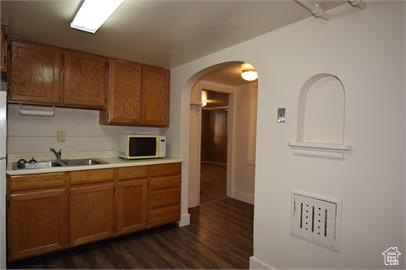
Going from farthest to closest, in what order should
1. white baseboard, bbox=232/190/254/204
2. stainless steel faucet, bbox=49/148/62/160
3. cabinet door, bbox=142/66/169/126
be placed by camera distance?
1. white baseboard, bbox=232/190/254/204
2. cabinet door, bbox=142/66/169/126
3. stainless steel faucet, bbox=49/148/62/160

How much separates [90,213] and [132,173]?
0.60 meters

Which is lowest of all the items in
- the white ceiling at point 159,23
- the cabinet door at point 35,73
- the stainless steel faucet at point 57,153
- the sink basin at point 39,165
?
the sink basin at point 39,165

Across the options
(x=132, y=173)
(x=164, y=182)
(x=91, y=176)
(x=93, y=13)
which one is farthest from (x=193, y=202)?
(x=93, y=13)

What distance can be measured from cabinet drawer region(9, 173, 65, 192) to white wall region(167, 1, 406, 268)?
194 centimetres

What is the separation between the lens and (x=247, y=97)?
4547 mm

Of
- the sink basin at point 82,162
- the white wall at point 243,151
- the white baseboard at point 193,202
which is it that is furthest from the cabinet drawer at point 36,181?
the white wall at point 243,151

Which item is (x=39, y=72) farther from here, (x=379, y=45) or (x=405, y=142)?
(x=405, y=142)

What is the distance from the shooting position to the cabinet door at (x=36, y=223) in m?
2.18

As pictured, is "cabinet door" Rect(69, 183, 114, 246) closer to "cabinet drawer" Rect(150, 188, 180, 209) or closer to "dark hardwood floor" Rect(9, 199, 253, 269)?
"dark hardwood floor" Rect(9, 199, 253, 269)

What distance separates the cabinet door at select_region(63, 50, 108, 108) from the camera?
2.69m

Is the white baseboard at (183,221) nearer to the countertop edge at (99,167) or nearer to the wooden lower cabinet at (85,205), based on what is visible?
the wooden lower cabinet at (85,205)

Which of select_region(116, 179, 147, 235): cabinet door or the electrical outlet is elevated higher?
the electrical outlet

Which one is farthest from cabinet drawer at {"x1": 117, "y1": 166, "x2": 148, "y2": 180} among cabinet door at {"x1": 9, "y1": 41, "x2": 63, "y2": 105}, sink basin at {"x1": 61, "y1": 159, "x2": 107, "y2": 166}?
cabinet door at {"x1": 9, "y1": 41, "x2": 63, "y2": 105}

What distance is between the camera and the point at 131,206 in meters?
2.85
